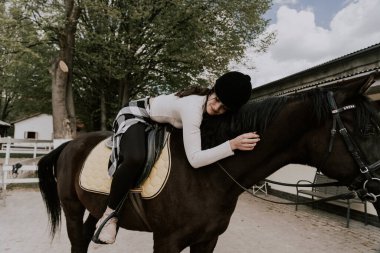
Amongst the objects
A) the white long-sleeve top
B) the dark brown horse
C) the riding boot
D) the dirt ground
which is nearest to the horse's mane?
the dark brown horse

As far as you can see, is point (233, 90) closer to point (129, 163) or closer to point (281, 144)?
point (281, 144)

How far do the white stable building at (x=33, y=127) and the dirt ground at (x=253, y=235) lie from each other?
1578 inches

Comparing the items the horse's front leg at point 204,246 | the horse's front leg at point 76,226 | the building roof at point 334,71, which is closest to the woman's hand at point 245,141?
the horse's front leg at point 204,246

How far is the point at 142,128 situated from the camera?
8.32ft

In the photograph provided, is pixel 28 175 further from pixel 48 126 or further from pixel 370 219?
pixel 48 126

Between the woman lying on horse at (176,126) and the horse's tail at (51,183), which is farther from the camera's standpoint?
the horse's tail at (51,183)

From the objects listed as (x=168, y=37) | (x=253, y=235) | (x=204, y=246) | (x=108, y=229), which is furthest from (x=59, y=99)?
(x=204, y=246)

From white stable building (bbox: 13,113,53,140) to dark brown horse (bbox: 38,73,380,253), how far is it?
151 feet

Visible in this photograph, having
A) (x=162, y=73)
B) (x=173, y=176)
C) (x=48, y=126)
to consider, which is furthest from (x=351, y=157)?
(x=48, y=126)

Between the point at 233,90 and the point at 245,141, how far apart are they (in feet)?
1.14

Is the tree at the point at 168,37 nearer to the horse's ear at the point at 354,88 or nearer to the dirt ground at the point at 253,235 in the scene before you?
the dirt ground at the point at 253,235

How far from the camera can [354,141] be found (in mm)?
1934

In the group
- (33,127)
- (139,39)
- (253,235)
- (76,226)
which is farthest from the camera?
(33,127)

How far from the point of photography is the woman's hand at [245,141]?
2121 millimetres
